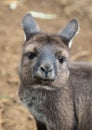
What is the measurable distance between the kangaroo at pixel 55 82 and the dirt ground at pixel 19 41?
53.9 inches

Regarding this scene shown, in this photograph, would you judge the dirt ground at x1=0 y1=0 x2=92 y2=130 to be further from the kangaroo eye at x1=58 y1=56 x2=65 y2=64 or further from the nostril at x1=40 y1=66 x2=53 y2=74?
the nostril at x1=40 y1=66 x2=53 y2=74

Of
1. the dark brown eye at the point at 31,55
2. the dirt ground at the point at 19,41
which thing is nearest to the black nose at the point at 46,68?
the dark brown eye at the point at 31,55

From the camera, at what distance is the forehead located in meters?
7.14

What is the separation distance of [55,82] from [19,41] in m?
3.86

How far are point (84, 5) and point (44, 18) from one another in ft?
3.31

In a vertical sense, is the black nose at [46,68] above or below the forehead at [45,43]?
below

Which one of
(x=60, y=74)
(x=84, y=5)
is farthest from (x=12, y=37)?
Answer: (x=60, y=74)

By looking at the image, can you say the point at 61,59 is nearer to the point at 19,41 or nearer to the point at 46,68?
the point at 46,68

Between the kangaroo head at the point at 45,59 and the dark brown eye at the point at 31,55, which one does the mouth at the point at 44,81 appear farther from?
the dark brown eye at the point at 31,55

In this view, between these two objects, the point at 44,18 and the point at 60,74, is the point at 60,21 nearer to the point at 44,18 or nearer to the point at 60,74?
the point at 44,18

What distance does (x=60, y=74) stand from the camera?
711 cm

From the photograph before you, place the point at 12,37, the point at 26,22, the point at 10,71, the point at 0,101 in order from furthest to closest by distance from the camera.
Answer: the point at 12,37 → the point at 10,71 → the point at 0,101 → the point at 26,22

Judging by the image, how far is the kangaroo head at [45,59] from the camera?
6.82 metres

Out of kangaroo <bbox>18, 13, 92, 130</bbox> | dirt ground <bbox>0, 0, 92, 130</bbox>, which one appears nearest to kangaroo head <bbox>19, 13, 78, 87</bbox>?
kangaroo <bbox>18, 13, 92, 130</bbox>
